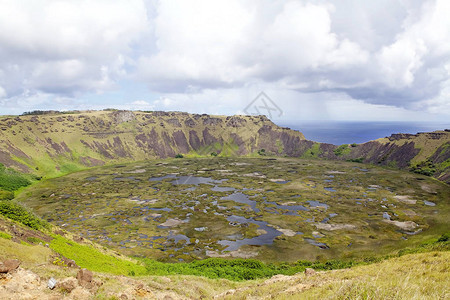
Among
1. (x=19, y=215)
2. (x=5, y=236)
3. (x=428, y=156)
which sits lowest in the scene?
(x=428, y=156)

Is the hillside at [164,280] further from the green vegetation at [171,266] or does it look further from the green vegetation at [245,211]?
the green vegetation at [245,211]

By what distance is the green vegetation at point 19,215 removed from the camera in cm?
4322

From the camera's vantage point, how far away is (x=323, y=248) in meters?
66.3

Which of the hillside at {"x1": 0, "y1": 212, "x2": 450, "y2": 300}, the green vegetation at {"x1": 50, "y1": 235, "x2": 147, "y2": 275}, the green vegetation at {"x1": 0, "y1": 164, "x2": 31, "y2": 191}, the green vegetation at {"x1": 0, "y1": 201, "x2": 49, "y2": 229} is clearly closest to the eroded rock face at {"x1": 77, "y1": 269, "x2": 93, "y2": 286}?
the hillside at {"x1": 0, "y1": 212, "x2": 450, "y2": 300}

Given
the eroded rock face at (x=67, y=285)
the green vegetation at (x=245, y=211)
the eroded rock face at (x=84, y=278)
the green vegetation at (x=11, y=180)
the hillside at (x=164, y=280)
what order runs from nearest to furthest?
the hillside at (x=164, y=280)
the eroded rock face at (x=67, y=285)
the eroded rock face at (x=84, y=278)
the green vegetation at (x=245, y=211)
the green vegetation at (x=11, y=180)

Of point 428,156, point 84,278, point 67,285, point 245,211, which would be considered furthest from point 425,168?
point 67,285

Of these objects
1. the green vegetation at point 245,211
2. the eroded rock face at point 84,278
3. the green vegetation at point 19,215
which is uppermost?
the eroded rock face at point 84,278

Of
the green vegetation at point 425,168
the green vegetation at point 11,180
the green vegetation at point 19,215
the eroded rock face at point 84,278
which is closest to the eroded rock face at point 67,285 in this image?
the eroded rock face at point 84,278

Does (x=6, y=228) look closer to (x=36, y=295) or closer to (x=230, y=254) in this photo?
(x=36, y=295)

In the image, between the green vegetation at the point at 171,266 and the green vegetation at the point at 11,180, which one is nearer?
the green vegetation at the point at 171,266

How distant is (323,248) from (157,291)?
181 ft

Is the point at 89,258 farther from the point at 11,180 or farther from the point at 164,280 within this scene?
the point at 11,180

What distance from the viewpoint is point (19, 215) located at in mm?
44406

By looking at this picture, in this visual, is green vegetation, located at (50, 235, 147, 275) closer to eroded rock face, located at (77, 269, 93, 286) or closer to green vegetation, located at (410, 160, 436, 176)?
eroded rock face, located at (77, 269, 93, 286)
